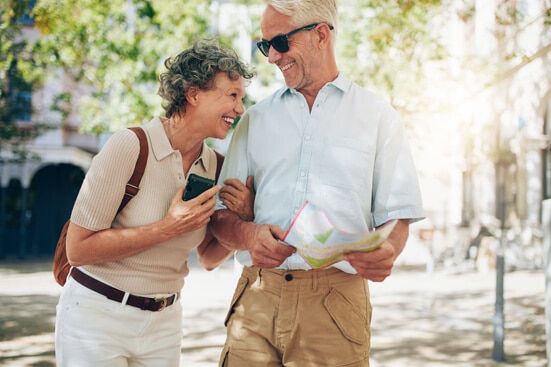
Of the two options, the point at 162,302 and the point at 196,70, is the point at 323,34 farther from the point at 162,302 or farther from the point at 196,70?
the point at 162,302

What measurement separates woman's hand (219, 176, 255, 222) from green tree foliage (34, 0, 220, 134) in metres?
11.5

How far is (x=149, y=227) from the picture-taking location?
255 centimetres

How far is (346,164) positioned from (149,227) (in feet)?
2.83

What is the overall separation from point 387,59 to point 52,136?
14186 millimetres

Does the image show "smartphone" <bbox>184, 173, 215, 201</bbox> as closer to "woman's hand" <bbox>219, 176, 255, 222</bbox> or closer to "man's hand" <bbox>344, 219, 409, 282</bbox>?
"woman's hand" <bbox>219, 176, 255, 222</bbox>

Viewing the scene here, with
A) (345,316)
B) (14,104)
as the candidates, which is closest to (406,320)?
(345,316)

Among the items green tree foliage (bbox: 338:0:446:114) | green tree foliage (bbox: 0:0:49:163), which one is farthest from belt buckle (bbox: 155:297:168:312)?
green tree foliage (bbox: 0:0:49:163)

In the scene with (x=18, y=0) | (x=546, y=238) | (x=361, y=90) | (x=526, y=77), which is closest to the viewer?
(x=361, y=90)

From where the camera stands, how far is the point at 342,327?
243 centimetres

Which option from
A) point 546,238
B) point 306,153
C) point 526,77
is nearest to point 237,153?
point 306,153

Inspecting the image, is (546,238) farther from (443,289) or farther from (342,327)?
(443,289)

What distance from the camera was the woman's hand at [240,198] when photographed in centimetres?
261

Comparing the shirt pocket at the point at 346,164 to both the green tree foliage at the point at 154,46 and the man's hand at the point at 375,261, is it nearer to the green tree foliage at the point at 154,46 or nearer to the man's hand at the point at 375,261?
A: the man's hand at the point at 375,261

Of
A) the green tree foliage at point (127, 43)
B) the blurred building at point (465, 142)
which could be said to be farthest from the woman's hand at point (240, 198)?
the green tree foliage at point (127, 43)
